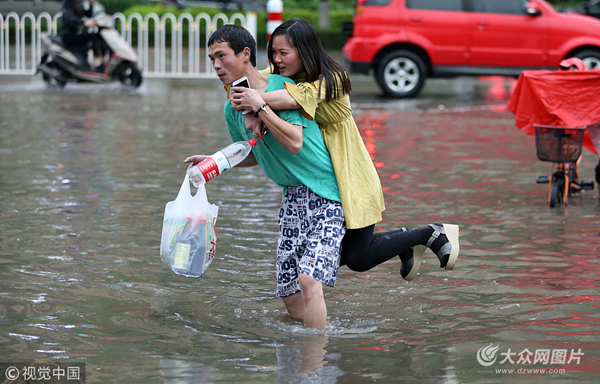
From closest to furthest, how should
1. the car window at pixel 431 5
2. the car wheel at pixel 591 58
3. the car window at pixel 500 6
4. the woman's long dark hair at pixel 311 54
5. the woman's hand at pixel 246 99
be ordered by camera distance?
1. the woman's hand at pixel 246 99
2. the woman's long dark hair at pixel 311 54
3. the car wheel at pixel 591 58
4. the car window at pixel 500 6
5. the car window at pixel 431 5

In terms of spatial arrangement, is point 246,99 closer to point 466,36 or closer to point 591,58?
point 466,36

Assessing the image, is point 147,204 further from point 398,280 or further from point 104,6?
point 104,6

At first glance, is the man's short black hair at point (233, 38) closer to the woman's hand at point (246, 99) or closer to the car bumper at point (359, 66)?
the woman's hand at point (246, 99)

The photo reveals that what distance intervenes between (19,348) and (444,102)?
490 inches

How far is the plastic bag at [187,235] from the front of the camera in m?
4.16

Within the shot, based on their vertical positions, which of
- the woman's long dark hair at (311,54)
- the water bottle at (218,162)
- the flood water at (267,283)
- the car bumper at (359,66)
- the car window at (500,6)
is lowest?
the flood water at (267,283)

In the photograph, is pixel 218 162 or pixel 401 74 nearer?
pixel 218 162

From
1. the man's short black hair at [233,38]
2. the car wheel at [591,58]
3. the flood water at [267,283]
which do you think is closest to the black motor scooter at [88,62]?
the flood water at [267,283]

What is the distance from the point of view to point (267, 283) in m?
5.24

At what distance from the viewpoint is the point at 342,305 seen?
4836 millimetres

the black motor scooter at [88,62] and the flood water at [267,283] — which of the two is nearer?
the flood water at [267,283]

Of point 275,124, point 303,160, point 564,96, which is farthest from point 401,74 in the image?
point 275,124

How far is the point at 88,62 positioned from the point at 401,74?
568 cm

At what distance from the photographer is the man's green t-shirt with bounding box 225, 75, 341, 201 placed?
407 cm
